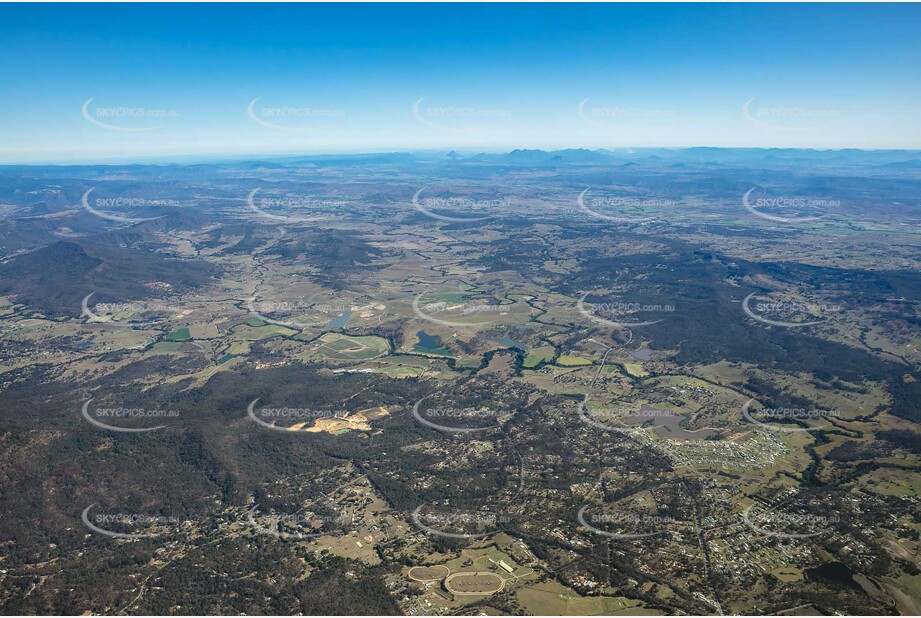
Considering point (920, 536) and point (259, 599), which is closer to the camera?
point (259, 599)

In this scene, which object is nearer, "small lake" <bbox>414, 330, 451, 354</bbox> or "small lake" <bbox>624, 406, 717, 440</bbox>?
"small lake" <bbox>624, 406, 717, 440</bbox>

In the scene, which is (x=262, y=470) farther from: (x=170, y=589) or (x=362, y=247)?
(x=362, y=247)

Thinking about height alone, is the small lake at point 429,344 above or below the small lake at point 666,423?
above

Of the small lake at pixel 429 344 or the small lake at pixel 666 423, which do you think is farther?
the small lake at pixel 429 344

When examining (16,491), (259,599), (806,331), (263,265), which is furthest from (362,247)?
(259,599)

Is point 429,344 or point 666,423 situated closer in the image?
point 666,423

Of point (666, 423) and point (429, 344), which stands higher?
point (429, 344)

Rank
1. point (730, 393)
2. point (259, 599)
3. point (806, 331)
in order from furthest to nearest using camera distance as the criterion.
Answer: point (806, 331) → point (730, 393) → point (259, 599)

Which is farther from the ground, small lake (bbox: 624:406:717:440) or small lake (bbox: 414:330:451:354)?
small lake (bbox: 414:330:451:354)
